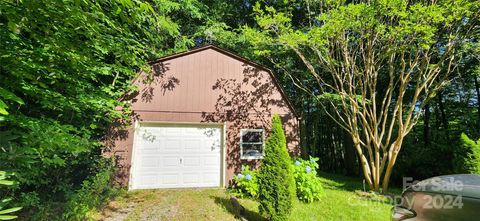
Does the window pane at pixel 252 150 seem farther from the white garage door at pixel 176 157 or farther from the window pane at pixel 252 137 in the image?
the white garage door at pixel 176 157

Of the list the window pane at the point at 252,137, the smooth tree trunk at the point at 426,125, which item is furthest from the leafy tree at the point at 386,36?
the smooth tree trunk at the point at 426,125

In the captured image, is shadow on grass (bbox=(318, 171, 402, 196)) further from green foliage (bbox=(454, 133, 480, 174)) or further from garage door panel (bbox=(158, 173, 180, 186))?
garage door panel (bbox=(158, 173, 180, 186))

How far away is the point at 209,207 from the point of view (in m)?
5.74

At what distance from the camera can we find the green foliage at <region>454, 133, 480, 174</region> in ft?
25.3

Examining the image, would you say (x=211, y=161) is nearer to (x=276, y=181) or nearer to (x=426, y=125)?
(x=276, y=181)

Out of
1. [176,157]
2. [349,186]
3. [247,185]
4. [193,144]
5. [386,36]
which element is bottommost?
[349,186]

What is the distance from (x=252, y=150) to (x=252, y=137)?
1.44 feet

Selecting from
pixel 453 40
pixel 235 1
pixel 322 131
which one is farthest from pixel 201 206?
pixel 322 131

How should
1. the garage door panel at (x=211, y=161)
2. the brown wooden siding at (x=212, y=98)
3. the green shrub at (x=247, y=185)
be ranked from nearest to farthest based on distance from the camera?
1. the green shrub at (x=247, y=185)
2. the brown wooden siding at (x=212, y=98)
3. the garage door panel at (x=211, y=161)

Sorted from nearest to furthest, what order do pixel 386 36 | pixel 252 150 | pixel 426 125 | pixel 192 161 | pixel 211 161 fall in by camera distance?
pixel 386 36 < pixel 192 161 < pixel 211 161 < pixel 252 150 < pixel 426 125

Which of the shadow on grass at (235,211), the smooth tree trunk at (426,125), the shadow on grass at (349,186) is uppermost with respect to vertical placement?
the smooth tree trunk at (426,125)

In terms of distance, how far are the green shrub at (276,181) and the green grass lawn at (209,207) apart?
0.91 metres

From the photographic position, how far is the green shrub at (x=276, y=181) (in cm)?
443

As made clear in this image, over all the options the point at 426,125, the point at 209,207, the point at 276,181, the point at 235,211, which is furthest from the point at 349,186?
the point at 426,125
